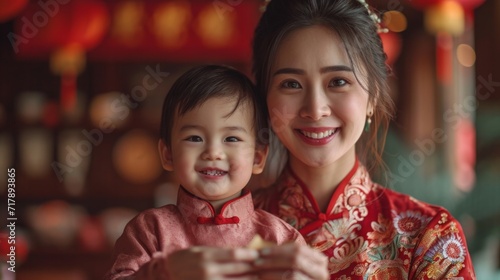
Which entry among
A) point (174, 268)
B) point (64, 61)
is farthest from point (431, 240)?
point (64, 61)

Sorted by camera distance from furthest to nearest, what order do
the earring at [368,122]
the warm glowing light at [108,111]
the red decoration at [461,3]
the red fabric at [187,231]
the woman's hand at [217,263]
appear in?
the warm glowing light at [108,111], the red decoration at [461,3], the earring at [368,122], the red fabric at [187,231], the woman's hand at [217,263]

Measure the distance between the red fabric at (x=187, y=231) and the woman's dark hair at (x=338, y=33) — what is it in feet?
1.01

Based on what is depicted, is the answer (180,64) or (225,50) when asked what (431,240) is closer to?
(225,50)

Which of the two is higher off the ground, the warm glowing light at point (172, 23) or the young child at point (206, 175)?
the warm glowing light at point (172, 23)

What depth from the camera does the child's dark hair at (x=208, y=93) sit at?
1408mm

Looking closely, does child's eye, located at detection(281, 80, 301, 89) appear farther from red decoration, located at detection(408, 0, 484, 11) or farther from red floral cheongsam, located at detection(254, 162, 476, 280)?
red decoration, located at detection(408, 0, 484, 11)

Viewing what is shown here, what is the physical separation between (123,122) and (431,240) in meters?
3.51

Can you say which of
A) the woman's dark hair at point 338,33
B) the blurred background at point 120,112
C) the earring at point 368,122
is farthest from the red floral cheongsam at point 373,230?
the blurred background at point 120,112

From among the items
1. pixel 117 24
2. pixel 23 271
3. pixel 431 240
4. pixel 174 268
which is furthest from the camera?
pixel 23 271

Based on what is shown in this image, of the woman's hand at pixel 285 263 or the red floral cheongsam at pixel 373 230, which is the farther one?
the red floral cheongsam at pixel 373 230

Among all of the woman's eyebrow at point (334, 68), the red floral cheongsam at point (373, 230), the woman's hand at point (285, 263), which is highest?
the woman's eyebrow at point (334, 68)

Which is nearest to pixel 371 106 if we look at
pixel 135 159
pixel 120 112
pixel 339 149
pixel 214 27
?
pixel 339 149

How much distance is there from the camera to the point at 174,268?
1199 millimetres

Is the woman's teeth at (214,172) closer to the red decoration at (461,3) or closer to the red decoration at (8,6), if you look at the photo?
the red decoration at (461,3)
